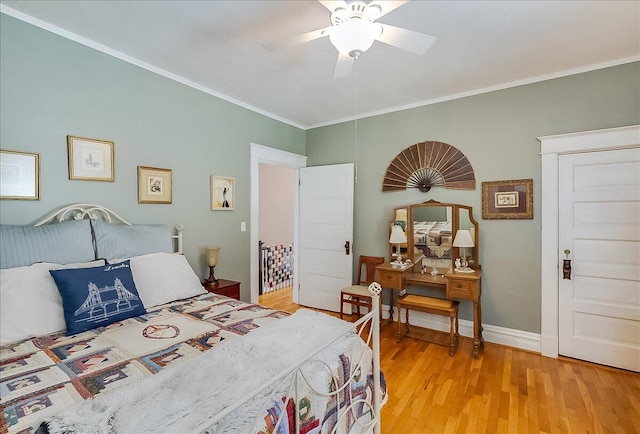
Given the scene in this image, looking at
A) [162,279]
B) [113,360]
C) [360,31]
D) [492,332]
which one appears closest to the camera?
[113,360]

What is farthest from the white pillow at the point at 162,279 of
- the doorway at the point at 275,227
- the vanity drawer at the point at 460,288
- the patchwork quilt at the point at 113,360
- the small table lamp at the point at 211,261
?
the doorway at the point at 275,227

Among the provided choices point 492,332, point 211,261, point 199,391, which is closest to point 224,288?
point 211,261

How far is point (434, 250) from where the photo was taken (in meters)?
3.35

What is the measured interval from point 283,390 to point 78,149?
2341 mm

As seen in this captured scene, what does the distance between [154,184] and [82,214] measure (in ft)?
2.02

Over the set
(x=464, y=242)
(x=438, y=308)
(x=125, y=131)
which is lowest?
(x=438, y=308)

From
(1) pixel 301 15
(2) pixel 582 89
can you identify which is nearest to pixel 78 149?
(1) pixel 301 15

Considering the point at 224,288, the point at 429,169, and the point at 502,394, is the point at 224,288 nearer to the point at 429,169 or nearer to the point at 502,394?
the point at 502,394

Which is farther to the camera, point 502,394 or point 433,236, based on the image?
point 433,236

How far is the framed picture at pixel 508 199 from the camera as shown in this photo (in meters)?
2.95

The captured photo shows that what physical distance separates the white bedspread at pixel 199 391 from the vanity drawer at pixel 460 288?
1800 millimetres

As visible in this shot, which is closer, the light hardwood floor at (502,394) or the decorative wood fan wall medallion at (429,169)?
the light hardwood floor at (502,394)

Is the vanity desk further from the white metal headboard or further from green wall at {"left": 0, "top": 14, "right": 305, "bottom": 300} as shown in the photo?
the white metal headboard

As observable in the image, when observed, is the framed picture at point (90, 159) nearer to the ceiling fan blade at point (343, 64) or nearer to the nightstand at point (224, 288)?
the nightstand at point (224, 288)
